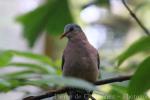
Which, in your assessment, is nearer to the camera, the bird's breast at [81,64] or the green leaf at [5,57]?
the green leaf at [5,57]

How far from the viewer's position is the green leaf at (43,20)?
2414mm

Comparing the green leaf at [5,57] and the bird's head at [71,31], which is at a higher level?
the bird's head at [71,31]

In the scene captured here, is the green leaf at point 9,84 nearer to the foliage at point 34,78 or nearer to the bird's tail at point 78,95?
the foliage at point 34,78

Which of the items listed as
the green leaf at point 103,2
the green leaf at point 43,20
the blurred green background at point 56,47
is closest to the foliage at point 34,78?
the blurred green background at point 56,47

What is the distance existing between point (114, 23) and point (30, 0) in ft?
4.06

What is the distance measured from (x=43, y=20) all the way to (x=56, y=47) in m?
2.15

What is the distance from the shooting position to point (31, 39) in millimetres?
2555

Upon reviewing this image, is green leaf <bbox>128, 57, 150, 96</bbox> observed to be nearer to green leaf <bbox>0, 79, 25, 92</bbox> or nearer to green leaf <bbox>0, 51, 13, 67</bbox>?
green leaf <bbox>0, 79, 25, 92</bbox>

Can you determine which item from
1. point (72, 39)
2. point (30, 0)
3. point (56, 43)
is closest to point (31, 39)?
point (72, 39)

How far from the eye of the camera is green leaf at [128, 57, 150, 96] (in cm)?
108

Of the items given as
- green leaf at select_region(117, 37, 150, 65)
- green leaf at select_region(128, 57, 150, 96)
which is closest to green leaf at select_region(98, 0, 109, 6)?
green leaf at select_region(117, 37, 150, 65)

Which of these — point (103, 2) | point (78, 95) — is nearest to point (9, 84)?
point (78, 95)

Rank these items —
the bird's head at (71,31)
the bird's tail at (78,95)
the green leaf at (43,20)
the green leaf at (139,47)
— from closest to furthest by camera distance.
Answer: the green leaf at (139,47) → the bird's tail at (78,95) → the bird's head at (71,31) → the green leaf at (43,20)

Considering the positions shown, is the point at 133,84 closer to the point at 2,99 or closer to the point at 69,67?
the point at 69,67
